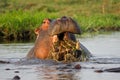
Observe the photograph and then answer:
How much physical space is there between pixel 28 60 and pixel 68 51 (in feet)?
2.80

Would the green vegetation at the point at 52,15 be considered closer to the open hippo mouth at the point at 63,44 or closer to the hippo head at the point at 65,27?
the open hippo mouth at the point at 63,44

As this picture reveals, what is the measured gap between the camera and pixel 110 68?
9586 millimetres

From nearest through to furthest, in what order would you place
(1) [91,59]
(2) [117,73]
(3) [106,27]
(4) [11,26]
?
(2) [117,73]
(1) [91,59]
(4) [11,26]
(3) [106,27]

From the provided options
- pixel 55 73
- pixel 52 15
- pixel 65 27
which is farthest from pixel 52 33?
pixel 52 15

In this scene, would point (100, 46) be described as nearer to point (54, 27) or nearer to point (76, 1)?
point (54, 27)

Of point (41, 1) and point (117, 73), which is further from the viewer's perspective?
point (41, 1)

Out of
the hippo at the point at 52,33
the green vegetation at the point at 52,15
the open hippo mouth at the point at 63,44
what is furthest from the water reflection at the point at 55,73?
the green vegetation at the point at 52,15

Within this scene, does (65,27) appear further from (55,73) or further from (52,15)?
(52,15)

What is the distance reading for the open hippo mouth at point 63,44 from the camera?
10.0 m

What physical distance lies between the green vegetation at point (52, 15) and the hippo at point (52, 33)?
852cm

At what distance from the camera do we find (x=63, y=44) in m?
10.3

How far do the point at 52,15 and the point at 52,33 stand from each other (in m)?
12.4

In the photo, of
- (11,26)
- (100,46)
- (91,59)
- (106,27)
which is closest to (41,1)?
(106,27)

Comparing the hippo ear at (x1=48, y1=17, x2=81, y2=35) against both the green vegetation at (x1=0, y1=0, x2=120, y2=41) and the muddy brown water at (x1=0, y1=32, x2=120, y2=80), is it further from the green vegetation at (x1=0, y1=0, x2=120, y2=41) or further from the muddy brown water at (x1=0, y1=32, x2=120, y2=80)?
the green vegetation at (x1=0, y1=0, x2=120, y2=41)
